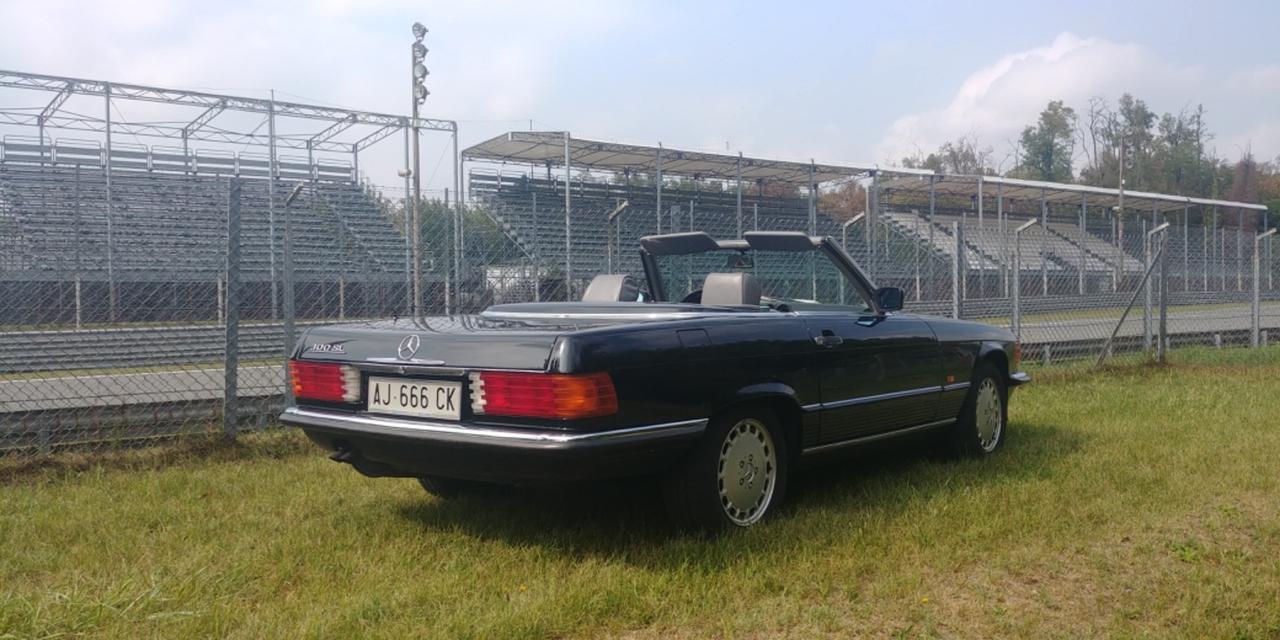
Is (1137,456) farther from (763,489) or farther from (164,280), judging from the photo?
(164,280)

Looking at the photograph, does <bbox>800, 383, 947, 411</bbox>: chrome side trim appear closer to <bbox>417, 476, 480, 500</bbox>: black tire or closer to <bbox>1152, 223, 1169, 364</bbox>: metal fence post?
<bbox>417, 476, 480, 500</bbox>: black tire

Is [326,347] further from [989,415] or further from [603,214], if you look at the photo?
[603,214]

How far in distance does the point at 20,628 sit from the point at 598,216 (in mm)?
8796

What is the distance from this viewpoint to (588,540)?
3.99 metres

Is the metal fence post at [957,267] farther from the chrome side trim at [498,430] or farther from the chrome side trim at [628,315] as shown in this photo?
the chrome side trim at [498,430]

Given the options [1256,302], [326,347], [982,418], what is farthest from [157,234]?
[1256,302]

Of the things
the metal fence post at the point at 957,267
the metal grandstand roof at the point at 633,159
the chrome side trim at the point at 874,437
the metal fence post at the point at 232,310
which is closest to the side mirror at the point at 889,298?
the chrome side trim at the point at 874,437

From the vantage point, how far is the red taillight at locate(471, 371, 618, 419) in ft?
11.1

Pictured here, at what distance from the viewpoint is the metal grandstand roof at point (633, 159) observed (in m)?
21.9

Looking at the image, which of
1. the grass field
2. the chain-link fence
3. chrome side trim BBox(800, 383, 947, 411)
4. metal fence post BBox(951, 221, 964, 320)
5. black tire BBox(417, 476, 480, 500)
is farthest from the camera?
metal fence post BBox(951, 221, 964, 320)

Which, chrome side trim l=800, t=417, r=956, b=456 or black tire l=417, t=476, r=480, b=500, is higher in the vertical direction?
chrome side trim l=800, t=417, r=956, b=456

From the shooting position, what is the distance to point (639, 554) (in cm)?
375

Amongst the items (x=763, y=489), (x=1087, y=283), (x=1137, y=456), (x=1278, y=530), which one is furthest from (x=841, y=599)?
(x=1087, y=283)

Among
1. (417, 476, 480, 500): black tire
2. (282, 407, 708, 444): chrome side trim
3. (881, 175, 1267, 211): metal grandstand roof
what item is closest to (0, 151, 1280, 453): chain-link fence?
(417, 476, 480, 500): black tire
